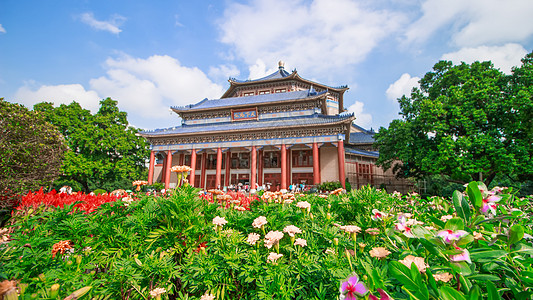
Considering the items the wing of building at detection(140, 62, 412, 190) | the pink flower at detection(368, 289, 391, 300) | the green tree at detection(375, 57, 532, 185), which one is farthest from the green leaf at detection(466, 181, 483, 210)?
the wing of building at detection(140, 62, 412, 190)

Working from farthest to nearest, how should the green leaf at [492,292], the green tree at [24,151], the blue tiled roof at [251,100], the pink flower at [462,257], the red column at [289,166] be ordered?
the blue tiled roof at [251,100], the red column at [289,166], the green tree at [24,151], the pink flower at [462,257], the green leaf at [492,292]

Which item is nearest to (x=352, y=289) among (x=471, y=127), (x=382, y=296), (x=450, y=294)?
(x=382, y=296)

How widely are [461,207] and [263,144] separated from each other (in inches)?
777

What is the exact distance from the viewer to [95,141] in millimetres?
22625

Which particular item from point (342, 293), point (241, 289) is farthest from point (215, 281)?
point (342, 293)

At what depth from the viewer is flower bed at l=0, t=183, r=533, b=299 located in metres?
0.97

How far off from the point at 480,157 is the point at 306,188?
11.1 meters

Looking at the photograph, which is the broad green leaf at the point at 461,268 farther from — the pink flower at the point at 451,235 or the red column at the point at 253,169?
the red column at the point at 253,169

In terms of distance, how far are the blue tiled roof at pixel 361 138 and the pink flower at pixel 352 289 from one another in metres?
28.4

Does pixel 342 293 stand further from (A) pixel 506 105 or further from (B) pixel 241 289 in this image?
(A) pixel 506 105

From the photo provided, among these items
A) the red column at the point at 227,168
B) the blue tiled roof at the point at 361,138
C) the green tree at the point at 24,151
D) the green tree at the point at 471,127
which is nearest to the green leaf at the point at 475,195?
the green tree at the point at 24,151

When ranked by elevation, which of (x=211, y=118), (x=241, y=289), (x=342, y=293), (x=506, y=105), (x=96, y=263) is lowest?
(x=241, y=289)

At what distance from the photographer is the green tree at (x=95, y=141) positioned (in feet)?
70.9

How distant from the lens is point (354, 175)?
2131cm
